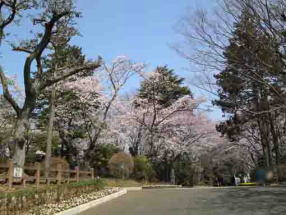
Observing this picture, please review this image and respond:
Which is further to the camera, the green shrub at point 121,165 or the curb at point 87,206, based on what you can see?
the green shrub at point 121,165

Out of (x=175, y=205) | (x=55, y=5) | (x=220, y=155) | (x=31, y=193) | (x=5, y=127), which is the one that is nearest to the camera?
(x=31, y=193)

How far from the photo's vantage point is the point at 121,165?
30.8 metres

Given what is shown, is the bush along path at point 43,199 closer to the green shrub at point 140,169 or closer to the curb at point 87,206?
the curb at point 87,206

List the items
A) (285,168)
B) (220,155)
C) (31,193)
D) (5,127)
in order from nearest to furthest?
(31,193), (285,168), (5,127), (220,155)

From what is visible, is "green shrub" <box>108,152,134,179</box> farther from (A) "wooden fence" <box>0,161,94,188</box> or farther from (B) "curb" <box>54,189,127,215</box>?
(B) "curb" <box>54,189,127,215</box>

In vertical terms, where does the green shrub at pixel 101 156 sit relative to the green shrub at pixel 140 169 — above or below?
above

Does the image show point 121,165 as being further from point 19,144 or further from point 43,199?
point 43,199

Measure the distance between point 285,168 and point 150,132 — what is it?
1367cm

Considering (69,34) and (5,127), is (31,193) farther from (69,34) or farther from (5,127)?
(5,127)

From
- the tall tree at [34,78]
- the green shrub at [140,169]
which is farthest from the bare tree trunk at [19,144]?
the green shrub at [140,169]

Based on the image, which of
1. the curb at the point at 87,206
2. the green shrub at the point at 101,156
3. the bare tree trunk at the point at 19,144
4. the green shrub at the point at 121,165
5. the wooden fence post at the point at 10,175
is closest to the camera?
the curb at the point at 87,206

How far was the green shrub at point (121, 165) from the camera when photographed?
30609 millimetres

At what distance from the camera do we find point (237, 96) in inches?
1260

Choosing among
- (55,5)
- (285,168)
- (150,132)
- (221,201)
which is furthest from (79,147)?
(221,201)
